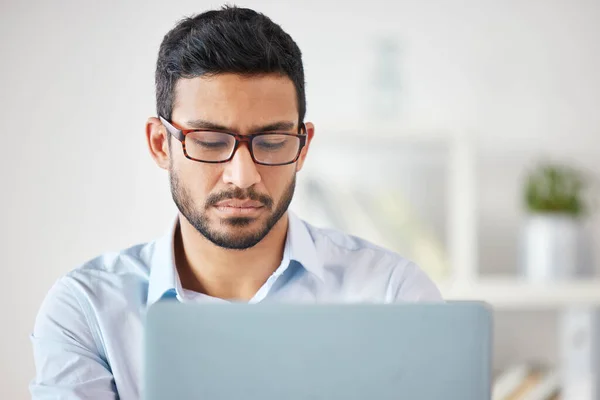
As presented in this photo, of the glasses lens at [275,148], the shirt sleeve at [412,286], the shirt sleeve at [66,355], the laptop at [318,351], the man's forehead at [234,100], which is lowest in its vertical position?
the shirt sleeve at [66,355]

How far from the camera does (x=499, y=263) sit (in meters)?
2.58

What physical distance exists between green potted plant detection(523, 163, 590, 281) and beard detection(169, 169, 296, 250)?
49.6 inches

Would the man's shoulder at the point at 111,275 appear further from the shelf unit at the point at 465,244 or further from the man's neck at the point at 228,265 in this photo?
the shelf unit at the point at 465,244

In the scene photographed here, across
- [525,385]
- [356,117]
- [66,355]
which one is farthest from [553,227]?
[66,355]

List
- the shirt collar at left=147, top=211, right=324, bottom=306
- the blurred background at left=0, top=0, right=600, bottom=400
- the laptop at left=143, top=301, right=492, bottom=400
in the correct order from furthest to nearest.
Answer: the blurred background at left=0, top=0, right=600, bottom=400 < the shirt collar at left=147, top=211, right=324, bottom=306 < the laptop at left=143, top=301, right=492, bottom=400

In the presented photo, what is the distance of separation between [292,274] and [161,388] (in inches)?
27.8

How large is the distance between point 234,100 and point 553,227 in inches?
55.9

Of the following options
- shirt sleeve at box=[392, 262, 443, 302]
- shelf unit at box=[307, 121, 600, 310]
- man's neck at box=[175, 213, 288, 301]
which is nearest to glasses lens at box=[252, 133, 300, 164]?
man's neck at box=[175, 213, 288, 301]

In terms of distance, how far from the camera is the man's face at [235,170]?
50.5 inches

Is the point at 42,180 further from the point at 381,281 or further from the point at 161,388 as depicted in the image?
the point at 161,388

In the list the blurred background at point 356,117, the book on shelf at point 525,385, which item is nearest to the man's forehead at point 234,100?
the blurred background at point 356,117

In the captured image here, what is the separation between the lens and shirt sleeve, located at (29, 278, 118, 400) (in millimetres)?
1221

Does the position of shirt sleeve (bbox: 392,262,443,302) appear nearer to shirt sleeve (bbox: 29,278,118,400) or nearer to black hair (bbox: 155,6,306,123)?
black hair (bbox: 155,6,306,123)

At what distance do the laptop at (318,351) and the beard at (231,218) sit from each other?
0.53m
